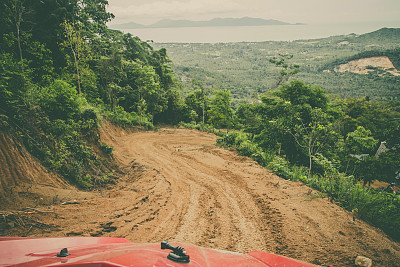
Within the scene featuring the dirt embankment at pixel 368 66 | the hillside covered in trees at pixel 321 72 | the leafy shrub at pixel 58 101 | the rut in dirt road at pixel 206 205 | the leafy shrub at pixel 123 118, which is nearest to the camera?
the rut in dirt road at pixel 206 205

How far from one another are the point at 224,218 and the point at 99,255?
4.35 meters

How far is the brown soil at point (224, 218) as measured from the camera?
4.08 m

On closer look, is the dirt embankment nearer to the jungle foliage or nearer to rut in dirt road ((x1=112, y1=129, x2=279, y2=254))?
the jungle foliage

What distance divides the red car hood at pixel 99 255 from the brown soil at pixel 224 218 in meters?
2.33

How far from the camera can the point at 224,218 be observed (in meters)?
5.45

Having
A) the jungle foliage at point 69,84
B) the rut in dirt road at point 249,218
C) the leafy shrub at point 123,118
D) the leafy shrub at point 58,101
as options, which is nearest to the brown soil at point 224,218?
the rut in dirt road at point 249,218

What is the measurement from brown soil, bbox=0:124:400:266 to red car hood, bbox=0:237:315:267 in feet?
7.64

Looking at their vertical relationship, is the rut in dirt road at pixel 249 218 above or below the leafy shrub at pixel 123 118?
below

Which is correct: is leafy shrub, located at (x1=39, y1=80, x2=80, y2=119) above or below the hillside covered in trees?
below

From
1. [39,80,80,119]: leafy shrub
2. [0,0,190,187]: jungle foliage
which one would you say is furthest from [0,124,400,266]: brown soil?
[39,80,80,119]: leafy shrub

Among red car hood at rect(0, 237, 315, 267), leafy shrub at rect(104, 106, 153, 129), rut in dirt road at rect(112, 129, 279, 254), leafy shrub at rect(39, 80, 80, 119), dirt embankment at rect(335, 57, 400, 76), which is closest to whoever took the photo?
red car hood at rect(0, 237, 315, 267)

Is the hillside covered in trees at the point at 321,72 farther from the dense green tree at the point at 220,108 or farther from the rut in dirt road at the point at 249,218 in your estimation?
the rut in dirt road at the point at 249,218

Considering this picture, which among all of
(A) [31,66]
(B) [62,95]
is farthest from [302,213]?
(A) [31,66]

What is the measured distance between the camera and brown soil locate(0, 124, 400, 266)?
4078mm
